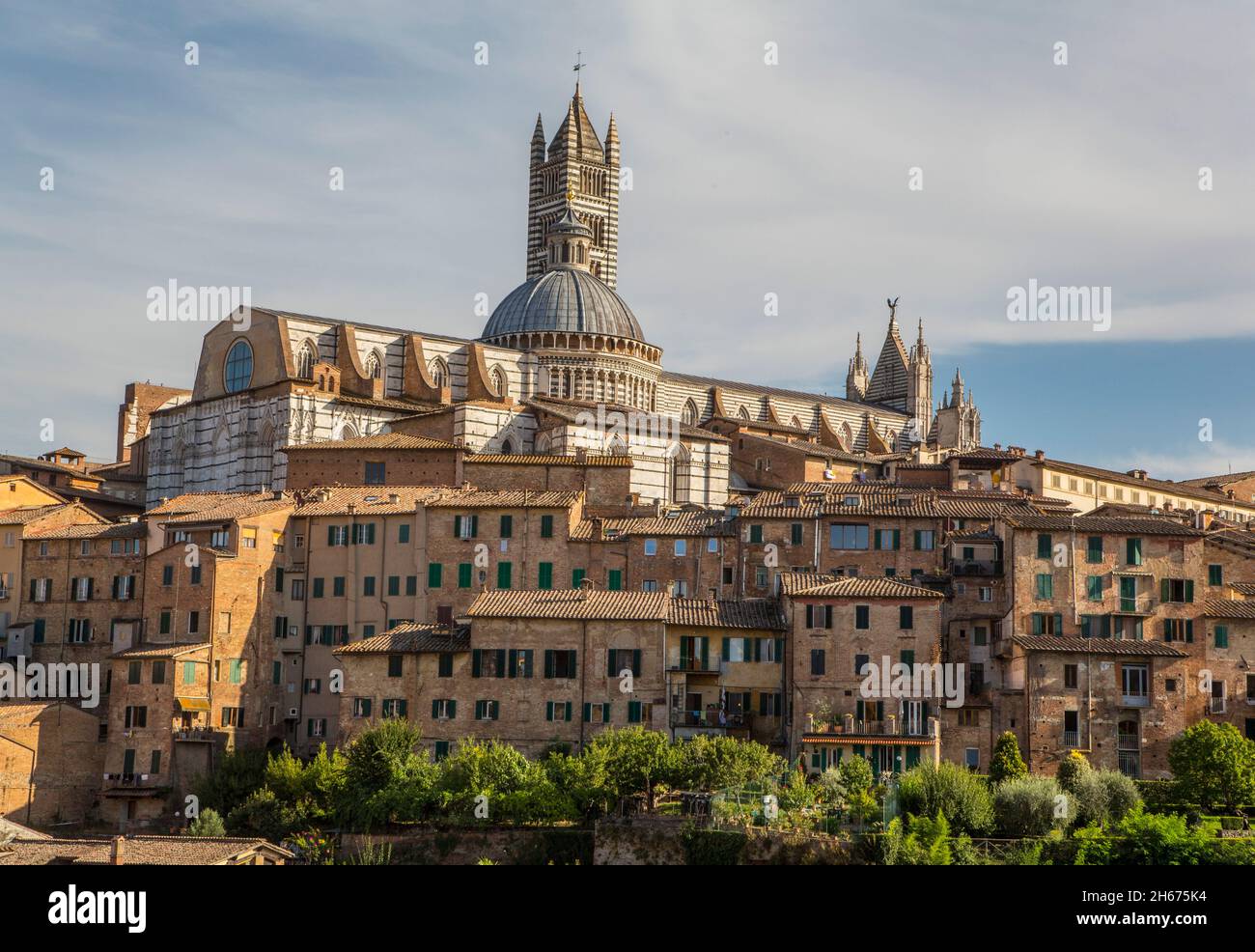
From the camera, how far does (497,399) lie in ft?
275

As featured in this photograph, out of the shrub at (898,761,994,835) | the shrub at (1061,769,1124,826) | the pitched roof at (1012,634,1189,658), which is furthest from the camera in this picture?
the pitched roof at (1012,634,1189,658)

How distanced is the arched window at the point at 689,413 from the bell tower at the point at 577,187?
65.1 feet

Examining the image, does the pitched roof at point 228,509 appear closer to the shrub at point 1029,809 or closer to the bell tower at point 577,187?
the shrub at point 1029,809

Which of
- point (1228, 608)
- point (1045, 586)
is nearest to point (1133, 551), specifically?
point (1045, 586)

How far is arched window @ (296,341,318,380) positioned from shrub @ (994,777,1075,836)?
155 ft

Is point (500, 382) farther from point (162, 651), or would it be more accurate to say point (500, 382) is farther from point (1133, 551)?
point (1133, 551)

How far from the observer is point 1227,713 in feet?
160

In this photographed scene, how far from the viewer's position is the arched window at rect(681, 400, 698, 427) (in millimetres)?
99375

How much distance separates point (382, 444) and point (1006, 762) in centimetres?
3075

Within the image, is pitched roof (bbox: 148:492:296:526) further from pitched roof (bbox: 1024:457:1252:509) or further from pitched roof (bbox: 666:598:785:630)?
pitched roof (bbox: 1024:457:1252:509)

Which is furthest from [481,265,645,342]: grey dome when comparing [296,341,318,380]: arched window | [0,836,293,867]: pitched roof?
[0,836,293,867]: pitched roof

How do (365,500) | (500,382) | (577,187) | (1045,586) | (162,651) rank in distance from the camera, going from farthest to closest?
1. (577,187)
2. (500,382)
3. (365,500)
4. (162,651)
5. (1045,586)

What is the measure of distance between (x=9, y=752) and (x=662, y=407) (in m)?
52.7
